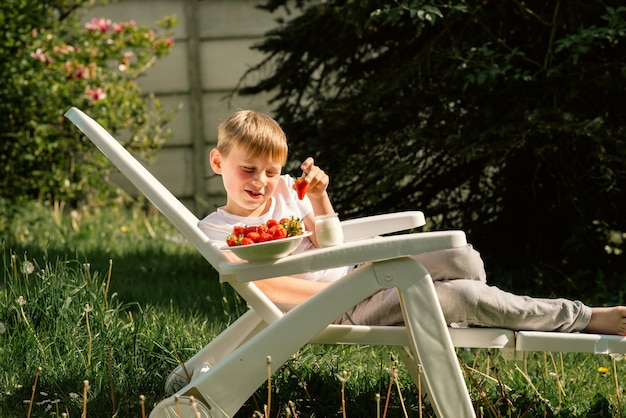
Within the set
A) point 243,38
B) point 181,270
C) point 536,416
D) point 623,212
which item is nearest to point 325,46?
point 181,270

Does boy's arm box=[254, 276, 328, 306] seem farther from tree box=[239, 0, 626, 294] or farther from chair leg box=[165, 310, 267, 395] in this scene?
tree box=[239, 0, 626, 294]

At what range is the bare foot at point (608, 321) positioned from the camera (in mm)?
2471

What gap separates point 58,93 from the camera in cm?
559

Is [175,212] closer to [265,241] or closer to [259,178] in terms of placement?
[265,241]

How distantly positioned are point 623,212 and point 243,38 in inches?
130

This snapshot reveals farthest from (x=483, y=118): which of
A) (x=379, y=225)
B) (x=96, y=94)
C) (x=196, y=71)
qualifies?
(x=196, y=71)

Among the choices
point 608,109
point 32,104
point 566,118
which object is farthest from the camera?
point 32,104

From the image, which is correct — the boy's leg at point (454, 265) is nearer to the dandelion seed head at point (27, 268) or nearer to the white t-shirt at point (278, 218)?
Result: the white t-shirt at point (278, 218)

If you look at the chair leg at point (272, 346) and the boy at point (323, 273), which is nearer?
the chair leg at point (272, 346)

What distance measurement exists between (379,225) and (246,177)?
46 cm

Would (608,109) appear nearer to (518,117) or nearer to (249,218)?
(518,117)

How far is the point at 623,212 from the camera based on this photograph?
4.49 m

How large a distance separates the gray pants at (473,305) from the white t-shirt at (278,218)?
0.23 m

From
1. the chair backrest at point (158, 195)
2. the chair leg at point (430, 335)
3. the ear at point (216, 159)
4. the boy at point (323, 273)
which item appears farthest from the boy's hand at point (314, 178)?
the chair leg at point (430, 335)
